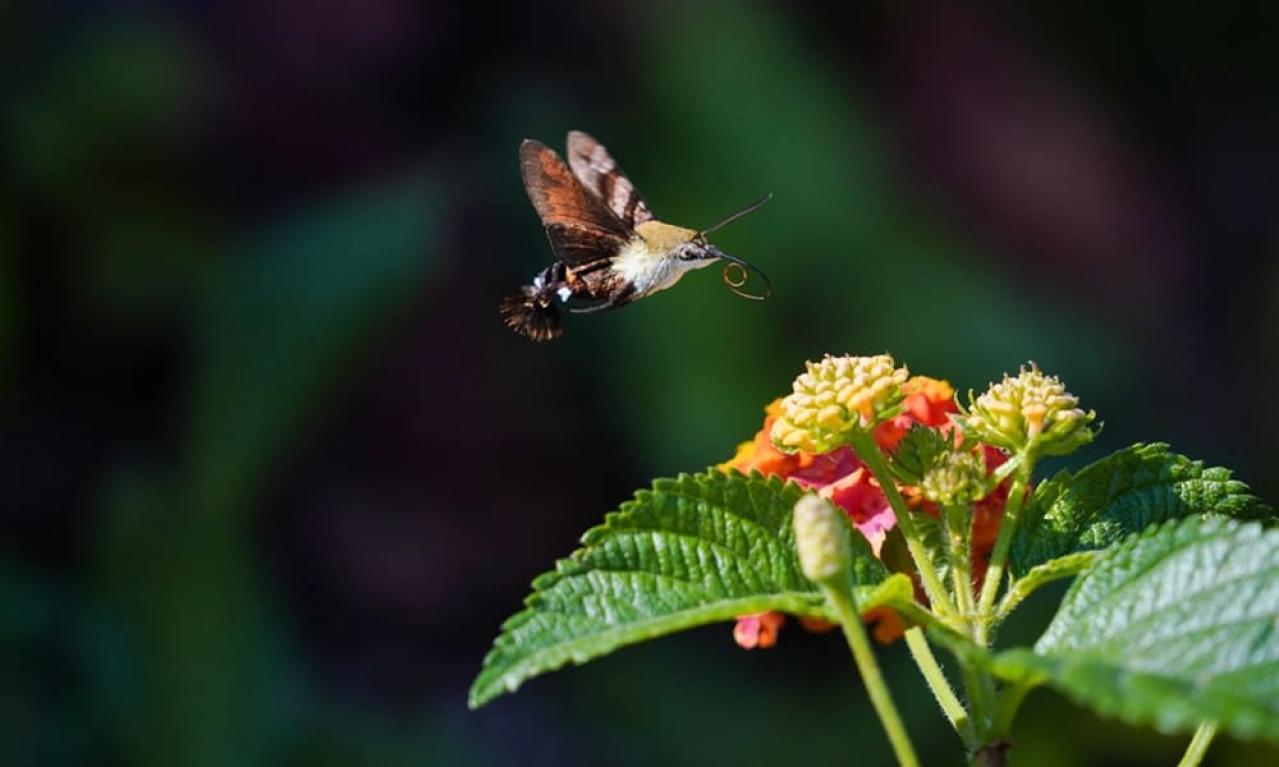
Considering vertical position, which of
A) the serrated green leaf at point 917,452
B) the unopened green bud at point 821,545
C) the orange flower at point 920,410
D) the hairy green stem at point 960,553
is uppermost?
the orange flower at point 920,410

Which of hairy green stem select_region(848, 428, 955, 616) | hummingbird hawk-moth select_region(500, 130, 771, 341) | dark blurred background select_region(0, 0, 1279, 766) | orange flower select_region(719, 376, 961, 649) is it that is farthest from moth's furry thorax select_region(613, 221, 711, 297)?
dark blurred background select_region(0, 0, 1279, 766)

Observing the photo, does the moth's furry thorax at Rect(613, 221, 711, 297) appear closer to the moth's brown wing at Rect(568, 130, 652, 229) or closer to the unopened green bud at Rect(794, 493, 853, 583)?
the moth's brown wing at Rect(568, 130, 652, 229)

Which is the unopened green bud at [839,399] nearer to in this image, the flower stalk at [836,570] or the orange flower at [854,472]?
the orange flower at [854,472]

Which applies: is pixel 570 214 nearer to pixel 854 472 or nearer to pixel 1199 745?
pixel 854 472

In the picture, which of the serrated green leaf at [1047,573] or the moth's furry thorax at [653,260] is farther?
the moth's furry thorax at [653,260]

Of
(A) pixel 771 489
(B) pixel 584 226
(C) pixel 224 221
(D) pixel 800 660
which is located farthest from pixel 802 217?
(A) pixel 771 489

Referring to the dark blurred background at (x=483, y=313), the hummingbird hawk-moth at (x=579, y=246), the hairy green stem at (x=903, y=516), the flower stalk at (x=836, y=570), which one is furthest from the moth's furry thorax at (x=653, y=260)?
the dark blurred background at (x=483, y=313)

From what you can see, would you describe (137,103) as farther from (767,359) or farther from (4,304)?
(767,359)
